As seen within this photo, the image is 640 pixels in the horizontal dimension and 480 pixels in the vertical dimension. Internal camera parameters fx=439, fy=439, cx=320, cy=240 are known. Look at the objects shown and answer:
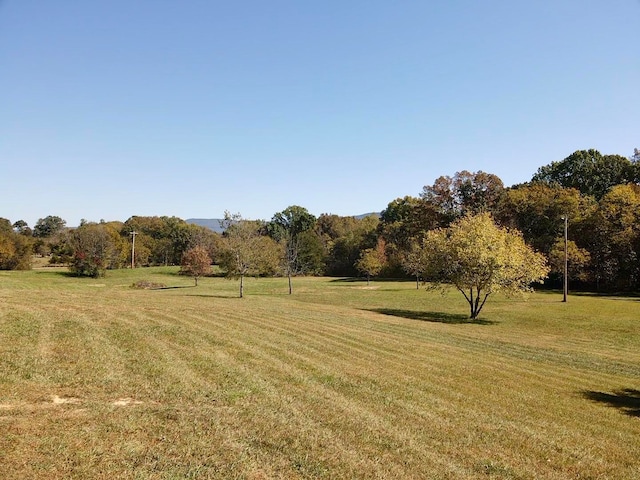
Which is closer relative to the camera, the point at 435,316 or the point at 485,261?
the point at 485,261

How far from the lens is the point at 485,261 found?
1163 inches

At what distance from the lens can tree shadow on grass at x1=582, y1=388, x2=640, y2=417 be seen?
1134cm

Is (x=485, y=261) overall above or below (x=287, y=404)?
above

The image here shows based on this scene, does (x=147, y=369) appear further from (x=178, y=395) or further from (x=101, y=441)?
(x=101, y=441)

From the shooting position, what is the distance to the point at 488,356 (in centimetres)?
1702

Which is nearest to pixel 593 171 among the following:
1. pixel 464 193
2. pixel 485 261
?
pixel 464 193

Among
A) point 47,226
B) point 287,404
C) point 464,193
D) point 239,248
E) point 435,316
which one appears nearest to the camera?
point 287,404

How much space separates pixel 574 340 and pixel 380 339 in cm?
1204

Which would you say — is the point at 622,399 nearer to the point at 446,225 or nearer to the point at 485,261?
the point at 485,261

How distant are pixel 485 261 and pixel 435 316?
5.46 meters

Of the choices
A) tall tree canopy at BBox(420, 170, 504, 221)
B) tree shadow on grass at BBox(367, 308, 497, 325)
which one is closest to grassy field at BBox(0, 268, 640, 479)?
tree shadow on grass at BBox(367, 308, 497, 325)

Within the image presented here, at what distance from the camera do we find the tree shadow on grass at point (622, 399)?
446 inches

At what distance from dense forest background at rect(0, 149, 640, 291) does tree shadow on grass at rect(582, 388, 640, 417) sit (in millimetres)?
30980

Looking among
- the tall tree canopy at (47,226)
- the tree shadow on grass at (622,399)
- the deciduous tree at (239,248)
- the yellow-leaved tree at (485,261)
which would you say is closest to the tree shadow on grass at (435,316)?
the yellow-leaved tree at (485,261)
